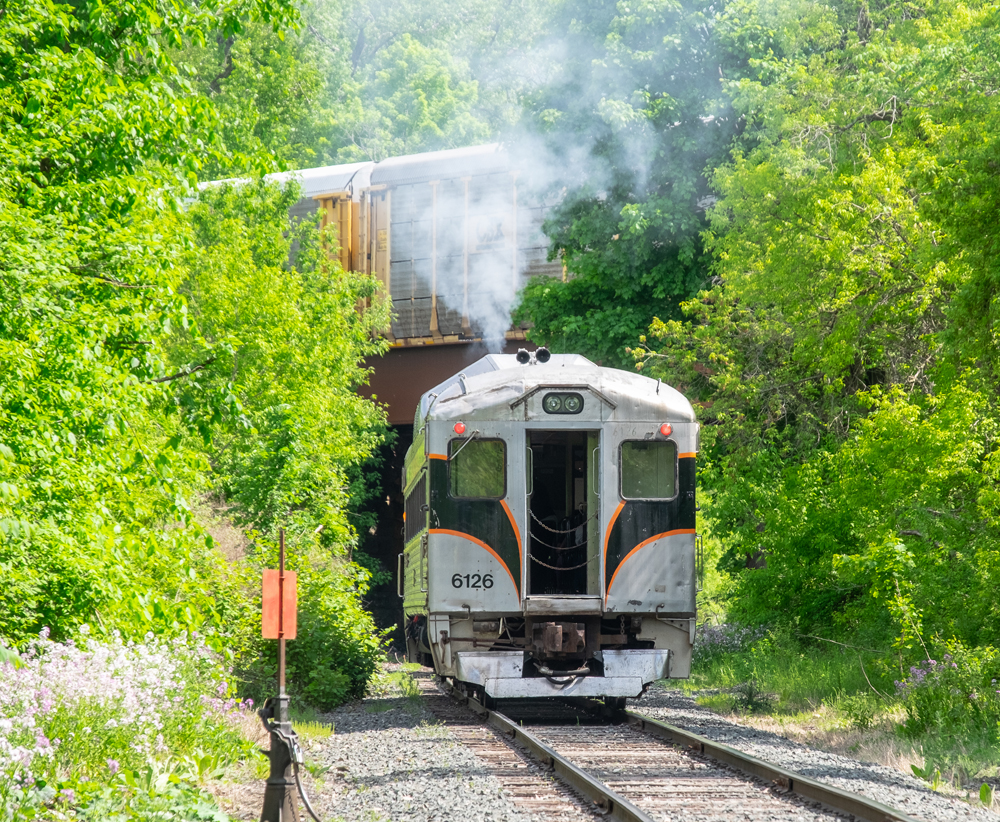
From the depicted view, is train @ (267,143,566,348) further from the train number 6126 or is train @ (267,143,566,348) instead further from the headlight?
the train number 6126

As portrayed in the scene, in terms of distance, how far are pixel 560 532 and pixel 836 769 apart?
4055 millimetres

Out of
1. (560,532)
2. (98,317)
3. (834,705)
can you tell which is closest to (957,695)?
(834,705)

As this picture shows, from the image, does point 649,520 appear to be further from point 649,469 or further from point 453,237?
point 453,237

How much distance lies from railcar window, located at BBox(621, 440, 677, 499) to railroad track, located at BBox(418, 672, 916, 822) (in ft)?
7.49

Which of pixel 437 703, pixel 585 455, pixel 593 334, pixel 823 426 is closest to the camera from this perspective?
pixel 585 455

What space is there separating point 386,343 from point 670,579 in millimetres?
15449

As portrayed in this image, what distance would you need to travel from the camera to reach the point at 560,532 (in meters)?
12.0

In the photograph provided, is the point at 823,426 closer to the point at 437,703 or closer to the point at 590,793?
the point at 437,703

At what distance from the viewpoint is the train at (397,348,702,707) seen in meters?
11.6

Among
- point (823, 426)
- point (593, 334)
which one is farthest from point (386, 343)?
point (823, 426)

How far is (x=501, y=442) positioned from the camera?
11.8 metres

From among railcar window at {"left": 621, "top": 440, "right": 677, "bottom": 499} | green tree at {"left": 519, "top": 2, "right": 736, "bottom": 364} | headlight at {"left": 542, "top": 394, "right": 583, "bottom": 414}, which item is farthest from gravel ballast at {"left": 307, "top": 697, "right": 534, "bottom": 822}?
green tree at {"left": 519, "top": 2, "right": 736, "bottom": 364}

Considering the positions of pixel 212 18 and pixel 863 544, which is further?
pixel 863 544

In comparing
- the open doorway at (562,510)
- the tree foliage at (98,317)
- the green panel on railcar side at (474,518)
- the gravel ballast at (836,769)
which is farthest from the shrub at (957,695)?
the tree foliage at (98,317)
